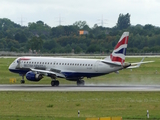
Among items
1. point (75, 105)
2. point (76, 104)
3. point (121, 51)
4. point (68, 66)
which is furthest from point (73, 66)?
point (75, 105)

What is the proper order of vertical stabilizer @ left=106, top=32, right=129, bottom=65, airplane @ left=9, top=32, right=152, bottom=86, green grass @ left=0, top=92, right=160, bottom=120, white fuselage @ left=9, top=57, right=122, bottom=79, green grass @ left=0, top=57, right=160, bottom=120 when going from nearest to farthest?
green grass @ left=0, top=57, right=160, bottom=120 < green grass @ left=0, top=92, right=160, bottom=120 < vertical stabilizer @ left=106, top=32, right=129, bottom=65 < airplane @ left=9, top=32, right=152, bottom=86 < white fuselage @ left=9, top=57, right=122, bottom=79

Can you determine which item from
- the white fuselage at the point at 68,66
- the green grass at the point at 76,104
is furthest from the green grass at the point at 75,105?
the white fuselage at the point at 68,66

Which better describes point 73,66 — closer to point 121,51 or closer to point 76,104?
point 121,51

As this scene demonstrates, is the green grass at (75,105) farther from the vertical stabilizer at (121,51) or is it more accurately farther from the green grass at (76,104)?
the vertical stabilizer at (121,51)

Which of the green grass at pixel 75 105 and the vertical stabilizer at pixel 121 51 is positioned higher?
the vertical stabilizer at pixel 121 51

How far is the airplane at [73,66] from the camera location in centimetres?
6050

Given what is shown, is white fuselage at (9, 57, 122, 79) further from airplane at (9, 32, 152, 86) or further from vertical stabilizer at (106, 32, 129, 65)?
vertical stabilizer at (106, 32, 129, 65)

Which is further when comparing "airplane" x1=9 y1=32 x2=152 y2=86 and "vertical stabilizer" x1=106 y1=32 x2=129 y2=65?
"airplane" x1=9 y1=32 x2=152 y2=86

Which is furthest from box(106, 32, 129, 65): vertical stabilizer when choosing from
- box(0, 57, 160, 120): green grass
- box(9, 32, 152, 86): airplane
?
box(0, 57, 160, 120): green grass

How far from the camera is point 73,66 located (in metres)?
63.6

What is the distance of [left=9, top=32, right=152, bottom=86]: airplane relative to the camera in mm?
60500

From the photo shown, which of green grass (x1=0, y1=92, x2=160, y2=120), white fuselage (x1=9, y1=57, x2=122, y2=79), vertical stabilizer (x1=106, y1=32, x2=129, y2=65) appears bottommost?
green grass (x1=0, y1=92, x2=160, y2=120)

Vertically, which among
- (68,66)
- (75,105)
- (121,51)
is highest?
(121,51)

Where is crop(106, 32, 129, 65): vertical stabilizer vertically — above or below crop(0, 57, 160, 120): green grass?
above
